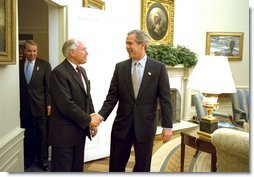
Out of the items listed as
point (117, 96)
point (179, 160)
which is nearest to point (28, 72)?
point (117, 96)

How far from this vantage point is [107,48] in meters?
2.45

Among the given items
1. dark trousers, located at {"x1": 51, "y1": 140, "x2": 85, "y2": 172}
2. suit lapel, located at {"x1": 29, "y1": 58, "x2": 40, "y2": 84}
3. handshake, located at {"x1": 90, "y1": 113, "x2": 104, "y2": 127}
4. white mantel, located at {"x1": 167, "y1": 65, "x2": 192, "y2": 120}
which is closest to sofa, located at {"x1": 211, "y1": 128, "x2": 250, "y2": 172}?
white mantel, located at {"x1": 167, "y1": 65, "x2": 192, "y2": 120}

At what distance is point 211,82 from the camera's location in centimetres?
202

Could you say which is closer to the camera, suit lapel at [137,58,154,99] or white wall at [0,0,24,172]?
white wall at [0,0,24,172]

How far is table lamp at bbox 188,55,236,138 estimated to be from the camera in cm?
196

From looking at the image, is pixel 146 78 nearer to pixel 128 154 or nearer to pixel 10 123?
pixel 128 154

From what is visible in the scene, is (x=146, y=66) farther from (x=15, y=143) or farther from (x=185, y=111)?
(x=15, y=143)

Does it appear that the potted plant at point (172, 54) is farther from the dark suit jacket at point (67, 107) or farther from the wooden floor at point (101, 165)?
the wooden floor at point (101, 165)

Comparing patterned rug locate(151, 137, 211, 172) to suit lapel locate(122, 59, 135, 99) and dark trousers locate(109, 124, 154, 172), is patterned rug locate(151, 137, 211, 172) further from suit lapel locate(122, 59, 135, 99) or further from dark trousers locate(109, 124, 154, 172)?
suit lapel locate(122, 59, 135, 99)

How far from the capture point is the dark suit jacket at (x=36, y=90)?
162 centimetres

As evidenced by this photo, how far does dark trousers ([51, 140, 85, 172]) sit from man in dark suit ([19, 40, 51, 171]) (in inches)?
2.8

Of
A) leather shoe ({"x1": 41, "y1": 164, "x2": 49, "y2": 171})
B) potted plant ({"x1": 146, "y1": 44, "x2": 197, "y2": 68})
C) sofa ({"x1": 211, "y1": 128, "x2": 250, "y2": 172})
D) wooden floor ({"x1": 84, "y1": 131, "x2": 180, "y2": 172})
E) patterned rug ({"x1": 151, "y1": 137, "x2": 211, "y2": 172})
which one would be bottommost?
patterned rug ({"x1": 151, "y1": 137, "x2": 211, "y2": 172})

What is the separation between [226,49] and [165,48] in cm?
49

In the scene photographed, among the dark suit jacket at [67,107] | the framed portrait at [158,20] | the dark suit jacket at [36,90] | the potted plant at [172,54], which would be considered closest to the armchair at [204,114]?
the potted plant at [172,54]
